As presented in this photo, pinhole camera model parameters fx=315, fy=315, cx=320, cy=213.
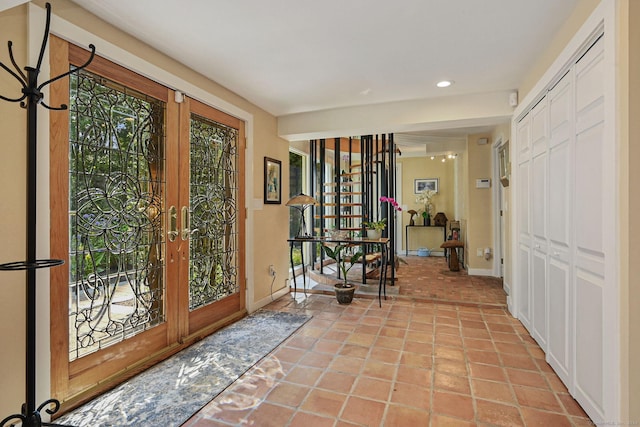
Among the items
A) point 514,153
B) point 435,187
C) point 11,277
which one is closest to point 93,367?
point 11,277

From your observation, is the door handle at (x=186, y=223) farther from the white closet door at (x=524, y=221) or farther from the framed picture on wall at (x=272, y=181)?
the white closet door at (x=524, y=221)

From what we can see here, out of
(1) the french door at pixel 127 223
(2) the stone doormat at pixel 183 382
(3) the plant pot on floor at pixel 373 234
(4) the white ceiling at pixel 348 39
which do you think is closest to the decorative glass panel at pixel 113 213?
(1) the french door at pixel 127 223

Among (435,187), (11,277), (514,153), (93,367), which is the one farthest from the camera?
(435,187)

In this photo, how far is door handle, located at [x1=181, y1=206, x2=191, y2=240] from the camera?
270 centimetres

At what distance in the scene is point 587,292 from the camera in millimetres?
1751

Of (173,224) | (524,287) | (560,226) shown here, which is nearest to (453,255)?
(524,287)

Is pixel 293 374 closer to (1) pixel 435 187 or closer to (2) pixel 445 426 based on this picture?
(2) pixel 445 426

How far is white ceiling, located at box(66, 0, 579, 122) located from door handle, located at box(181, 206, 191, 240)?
4.16ft

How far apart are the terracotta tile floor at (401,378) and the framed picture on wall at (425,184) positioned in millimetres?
4736

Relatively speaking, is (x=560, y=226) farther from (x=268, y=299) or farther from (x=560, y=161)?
(x=268, y=299)

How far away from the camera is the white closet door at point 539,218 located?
243 cm

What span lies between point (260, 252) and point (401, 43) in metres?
2.65

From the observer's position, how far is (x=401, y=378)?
7.21ft

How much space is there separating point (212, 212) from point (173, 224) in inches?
20.6
